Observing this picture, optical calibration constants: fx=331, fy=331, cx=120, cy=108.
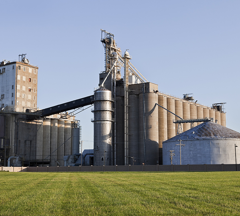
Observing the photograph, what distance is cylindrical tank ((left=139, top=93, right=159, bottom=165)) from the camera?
97.8 m

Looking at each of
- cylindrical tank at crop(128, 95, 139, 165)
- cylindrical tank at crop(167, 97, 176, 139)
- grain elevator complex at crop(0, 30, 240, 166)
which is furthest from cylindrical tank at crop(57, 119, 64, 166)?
cylindrical tank at crop(167, 97, 176, 139)

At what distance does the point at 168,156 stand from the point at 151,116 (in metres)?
13.6

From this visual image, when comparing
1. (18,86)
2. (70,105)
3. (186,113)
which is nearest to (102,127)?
(70,105)

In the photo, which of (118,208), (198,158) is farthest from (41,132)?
(118,208)

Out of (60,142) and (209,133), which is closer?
(209,133)

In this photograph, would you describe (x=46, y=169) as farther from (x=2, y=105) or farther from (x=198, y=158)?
(x=2, y=105)

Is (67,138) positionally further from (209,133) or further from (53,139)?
(209,133)

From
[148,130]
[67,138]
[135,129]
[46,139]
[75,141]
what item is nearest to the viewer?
[148,130]

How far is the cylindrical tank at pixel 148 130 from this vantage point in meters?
97.8

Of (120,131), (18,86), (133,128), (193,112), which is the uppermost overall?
(18,86)

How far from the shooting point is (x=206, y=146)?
87938 millimetres

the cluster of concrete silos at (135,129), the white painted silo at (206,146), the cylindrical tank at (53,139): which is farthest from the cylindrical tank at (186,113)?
the cylindrical tank at (53,139)

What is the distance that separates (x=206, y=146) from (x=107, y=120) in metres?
28.4

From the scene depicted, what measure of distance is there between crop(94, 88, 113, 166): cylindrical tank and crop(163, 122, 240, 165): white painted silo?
16.9m
